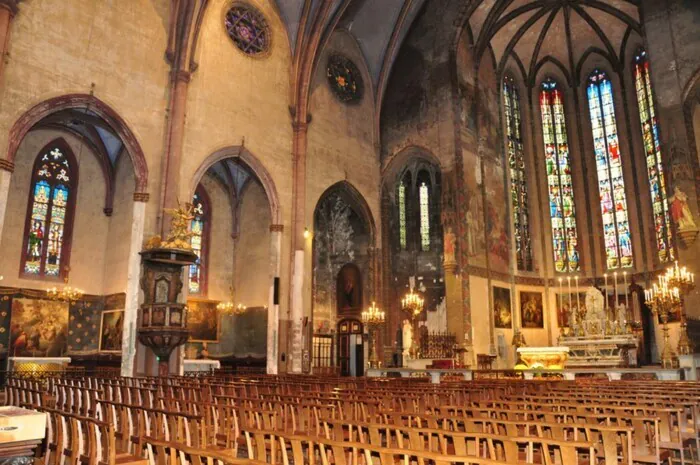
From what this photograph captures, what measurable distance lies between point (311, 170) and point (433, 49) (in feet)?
30.6

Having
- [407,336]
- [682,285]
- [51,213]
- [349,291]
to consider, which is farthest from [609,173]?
[51,213]

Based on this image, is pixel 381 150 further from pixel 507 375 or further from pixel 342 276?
pixel 507 375

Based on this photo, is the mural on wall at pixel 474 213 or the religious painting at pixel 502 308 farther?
the religious painting at pixel 502 308

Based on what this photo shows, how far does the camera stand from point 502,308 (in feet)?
88.2

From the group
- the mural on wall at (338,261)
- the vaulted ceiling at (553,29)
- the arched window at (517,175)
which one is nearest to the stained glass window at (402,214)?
the mural on wall at (338,261)

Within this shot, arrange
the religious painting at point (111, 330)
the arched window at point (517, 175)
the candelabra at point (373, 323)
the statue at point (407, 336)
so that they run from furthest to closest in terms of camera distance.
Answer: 1. the arched window at point (517, 175)
2. the statue at point (407, 336)
3. the candelabra at point (373, 323)
4. the religious painting at point (111, 330)

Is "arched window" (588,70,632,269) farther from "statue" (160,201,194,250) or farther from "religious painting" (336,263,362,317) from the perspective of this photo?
"statue" (160,201,194,250)

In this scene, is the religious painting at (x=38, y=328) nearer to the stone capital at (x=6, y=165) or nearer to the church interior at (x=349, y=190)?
the church interior at (x=349, y=190)

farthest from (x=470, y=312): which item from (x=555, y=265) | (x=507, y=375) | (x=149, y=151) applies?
(x=149, y=151)

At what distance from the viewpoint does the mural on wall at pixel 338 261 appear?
26.5 m

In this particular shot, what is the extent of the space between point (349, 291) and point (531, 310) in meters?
9.62

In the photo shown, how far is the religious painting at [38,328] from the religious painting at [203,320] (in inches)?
203

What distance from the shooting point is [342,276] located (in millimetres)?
27312

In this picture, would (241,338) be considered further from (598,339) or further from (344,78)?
(598,339)
